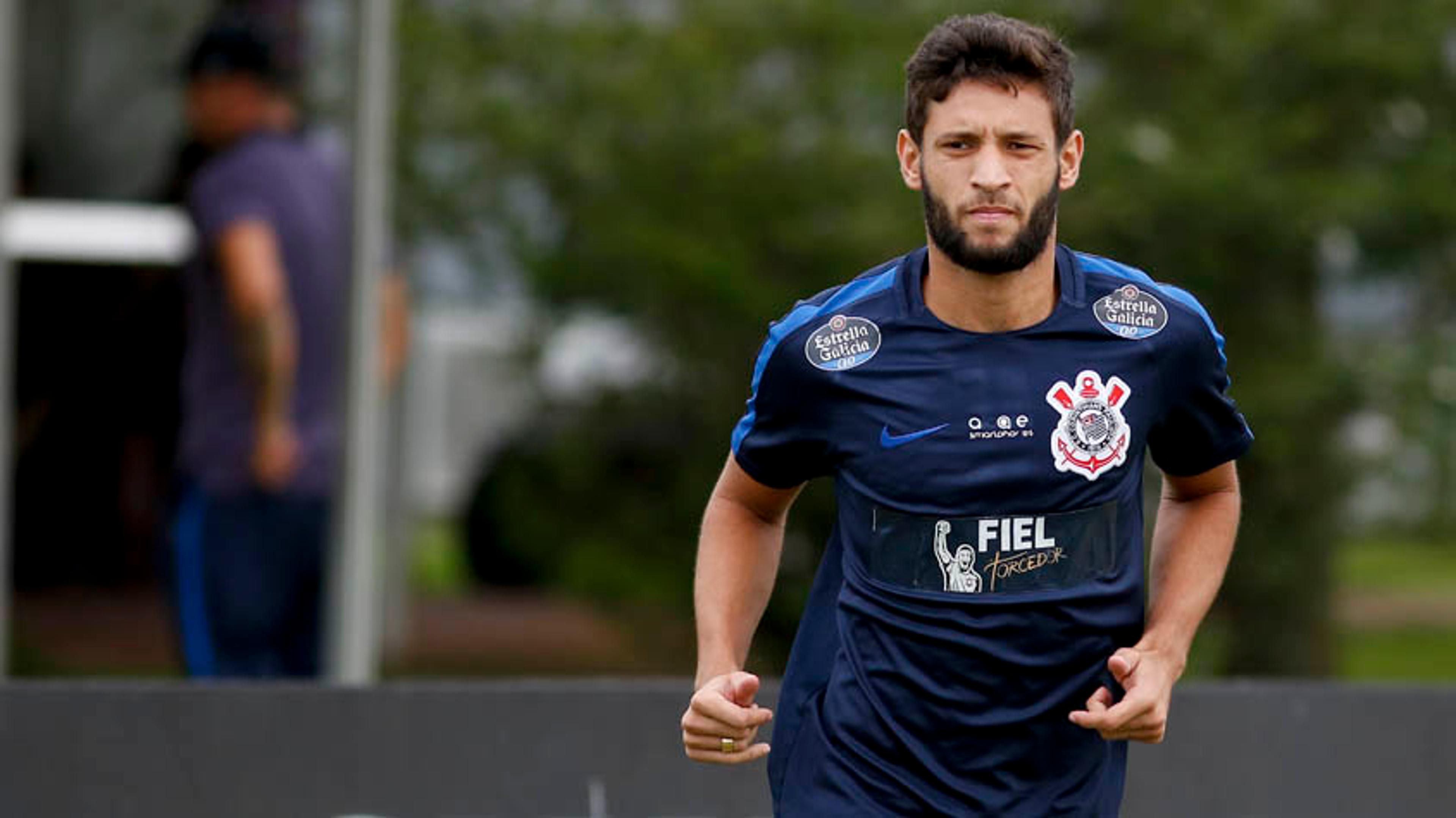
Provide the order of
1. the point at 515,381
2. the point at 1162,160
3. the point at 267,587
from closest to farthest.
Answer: the point at 267,587 < the point at 1162,160 < the point at 515,381

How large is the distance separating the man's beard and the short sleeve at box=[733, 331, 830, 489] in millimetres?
314

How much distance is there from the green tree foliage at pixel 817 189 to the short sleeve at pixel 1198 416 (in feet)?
18.7

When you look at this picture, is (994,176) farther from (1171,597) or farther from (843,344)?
(1171,597)

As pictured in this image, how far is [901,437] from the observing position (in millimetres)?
3529

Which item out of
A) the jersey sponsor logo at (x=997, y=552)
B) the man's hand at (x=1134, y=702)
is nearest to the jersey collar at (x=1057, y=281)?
the jersey sponsor logo at (x=997, y=552)

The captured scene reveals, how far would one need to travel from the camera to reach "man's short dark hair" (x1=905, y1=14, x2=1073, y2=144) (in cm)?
344

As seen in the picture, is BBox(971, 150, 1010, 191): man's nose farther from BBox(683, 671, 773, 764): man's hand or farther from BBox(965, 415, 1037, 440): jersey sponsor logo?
BBox(683, 671, 773, 764): man's hand

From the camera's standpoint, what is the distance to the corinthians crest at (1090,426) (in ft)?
11.5

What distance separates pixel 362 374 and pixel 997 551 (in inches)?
196

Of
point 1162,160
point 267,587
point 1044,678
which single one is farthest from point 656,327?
point 1044,678

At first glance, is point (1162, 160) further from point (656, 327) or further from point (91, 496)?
point (91, 496)

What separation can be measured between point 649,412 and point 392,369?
1.22 metres

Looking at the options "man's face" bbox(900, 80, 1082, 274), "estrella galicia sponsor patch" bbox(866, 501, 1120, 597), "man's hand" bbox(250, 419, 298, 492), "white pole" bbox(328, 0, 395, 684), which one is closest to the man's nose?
"man's face" bbox(900, 80, 1082, 274)

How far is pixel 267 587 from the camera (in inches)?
306
